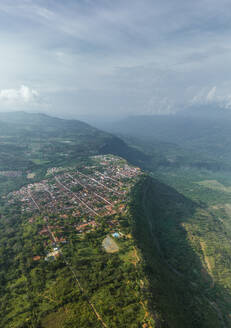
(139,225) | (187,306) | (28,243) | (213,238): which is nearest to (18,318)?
(28,243)

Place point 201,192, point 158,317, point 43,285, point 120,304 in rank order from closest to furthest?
point 158,317 < point 120,304 < point 43,285 < point 201,192

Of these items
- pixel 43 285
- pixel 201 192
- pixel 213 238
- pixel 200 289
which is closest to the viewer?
pixel 43 285

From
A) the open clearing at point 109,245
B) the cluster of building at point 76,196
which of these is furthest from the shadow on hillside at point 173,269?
the cluster of building at point 76,196

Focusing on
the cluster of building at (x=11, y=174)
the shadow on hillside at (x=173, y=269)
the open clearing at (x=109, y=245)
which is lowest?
the cluster of building at (x=11, y=174)

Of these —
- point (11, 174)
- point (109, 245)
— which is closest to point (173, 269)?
point (109, 245)

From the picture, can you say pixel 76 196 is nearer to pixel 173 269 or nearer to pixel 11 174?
pixel 173 269

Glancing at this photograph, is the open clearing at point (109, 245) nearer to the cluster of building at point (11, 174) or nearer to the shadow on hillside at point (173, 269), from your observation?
the shadow on hillside at point (173, 269)

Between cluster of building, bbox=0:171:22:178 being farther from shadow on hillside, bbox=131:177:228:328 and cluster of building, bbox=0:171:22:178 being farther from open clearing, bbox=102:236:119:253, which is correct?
open clearing, bbox=102:236:119:253

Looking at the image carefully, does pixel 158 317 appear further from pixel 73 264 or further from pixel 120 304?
pixel 73 264

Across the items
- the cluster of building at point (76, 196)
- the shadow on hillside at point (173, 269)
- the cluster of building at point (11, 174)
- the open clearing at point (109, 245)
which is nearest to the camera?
the shadow on hillside at point (173, 269)
